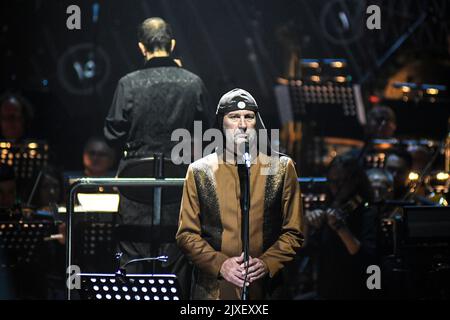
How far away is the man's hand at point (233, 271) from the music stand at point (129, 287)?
35 cm

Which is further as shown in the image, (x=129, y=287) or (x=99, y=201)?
(x=99, y=201)

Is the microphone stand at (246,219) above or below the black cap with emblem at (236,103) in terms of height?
below

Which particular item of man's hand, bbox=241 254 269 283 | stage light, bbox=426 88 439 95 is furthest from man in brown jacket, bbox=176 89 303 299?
stage light, bbox=426 88 439 95

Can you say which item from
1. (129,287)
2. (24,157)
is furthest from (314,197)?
(129,287)

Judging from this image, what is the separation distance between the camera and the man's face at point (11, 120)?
11.0m

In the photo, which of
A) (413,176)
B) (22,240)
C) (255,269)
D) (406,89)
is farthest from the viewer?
(406,89)

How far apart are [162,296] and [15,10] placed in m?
7.46

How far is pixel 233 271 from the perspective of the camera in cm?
593

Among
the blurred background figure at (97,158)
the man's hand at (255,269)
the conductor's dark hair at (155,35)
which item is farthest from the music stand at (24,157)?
the man's hand at (255,269)

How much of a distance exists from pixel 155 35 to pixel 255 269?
2601mm

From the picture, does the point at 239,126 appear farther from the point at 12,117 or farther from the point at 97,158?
the point at 12,117

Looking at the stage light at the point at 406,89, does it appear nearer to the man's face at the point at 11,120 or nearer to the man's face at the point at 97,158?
the man's face at the point at 97,158

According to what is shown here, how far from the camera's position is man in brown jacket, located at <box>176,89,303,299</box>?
6098mm

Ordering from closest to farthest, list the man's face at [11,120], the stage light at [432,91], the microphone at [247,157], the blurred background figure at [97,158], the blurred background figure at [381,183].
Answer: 1. the microphone at [247,157]
2. the blurred background figure at [381,183]
3. the blurred background figure at [97,158]
4. the man's face at [11,120]
5. the stage light at [432,91]
